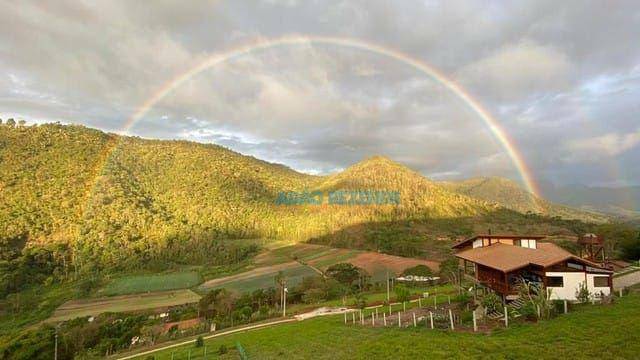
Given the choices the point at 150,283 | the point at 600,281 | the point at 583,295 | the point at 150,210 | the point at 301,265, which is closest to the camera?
the point at 583,295

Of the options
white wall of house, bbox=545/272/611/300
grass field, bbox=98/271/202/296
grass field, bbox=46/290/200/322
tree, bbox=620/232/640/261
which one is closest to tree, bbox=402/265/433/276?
tree, bbox=620/232/640/261

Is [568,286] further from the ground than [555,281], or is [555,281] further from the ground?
[555,281]

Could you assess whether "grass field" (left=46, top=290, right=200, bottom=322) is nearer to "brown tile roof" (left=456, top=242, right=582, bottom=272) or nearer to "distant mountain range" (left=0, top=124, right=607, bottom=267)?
"distant mountain range" (left=0, top=124, right=607, bottom=267)

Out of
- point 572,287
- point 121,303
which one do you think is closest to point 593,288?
point 572,287

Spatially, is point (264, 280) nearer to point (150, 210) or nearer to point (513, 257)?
point (513, 257)

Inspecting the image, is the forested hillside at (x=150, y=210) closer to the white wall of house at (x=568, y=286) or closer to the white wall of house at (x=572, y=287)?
the white wall of house at (x=572, y=287)

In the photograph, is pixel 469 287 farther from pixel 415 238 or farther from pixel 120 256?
pixel 120 256

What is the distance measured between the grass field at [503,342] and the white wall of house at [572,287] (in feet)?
7.97

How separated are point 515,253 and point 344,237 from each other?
90316 millimetres

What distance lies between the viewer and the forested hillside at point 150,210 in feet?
324

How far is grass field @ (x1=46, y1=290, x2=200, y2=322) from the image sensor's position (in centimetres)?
6294

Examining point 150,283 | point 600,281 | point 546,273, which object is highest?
point 546,273

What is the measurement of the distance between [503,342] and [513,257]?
12.6 m

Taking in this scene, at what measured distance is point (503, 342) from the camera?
48.3 feet
